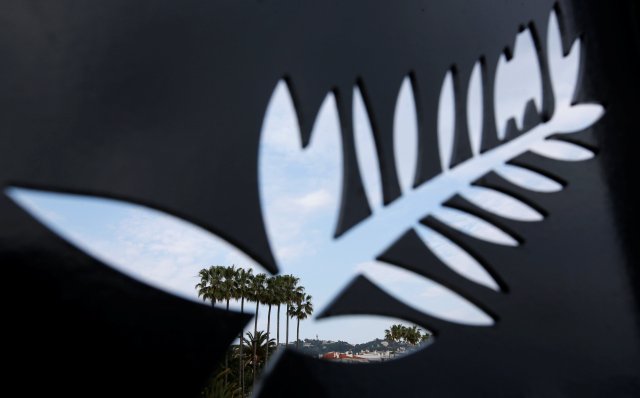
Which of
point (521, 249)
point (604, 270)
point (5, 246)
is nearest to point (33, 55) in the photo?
point (5, 246)

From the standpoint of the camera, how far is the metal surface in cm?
225

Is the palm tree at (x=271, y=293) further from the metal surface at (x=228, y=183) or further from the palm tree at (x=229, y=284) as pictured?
the metal surface at (x=228, y=183)

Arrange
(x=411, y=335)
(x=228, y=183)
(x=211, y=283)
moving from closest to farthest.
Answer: (x=228, y=183)
(x=211, y=283)
(x=411, y=335)

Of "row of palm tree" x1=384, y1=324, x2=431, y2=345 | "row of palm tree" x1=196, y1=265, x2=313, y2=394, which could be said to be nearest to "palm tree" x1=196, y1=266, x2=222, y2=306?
"row of palm tree" x1=196, y1=265, x2=313, y2=394

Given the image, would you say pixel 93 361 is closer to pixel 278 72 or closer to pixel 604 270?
pixel 278 72

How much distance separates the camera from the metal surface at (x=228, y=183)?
225cm

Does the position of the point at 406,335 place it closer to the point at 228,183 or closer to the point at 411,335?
the point at 411,335

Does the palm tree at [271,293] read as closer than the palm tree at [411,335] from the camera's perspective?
Yes

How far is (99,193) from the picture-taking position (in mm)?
2346

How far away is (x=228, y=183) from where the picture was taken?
2637 millimetres

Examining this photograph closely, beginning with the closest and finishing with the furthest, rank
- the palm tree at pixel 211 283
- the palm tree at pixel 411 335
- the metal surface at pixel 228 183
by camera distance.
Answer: the metal surface at pixel 228 183, the palm tree at pixel 211 283, the palm tree at pixel 411 335

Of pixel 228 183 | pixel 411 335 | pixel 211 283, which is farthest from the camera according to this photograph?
pixel 411 335

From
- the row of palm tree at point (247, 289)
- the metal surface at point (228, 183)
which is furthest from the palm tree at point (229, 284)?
the metal surface at point (228, 183)

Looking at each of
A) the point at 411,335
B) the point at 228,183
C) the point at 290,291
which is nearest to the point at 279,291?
the point at 290,291
